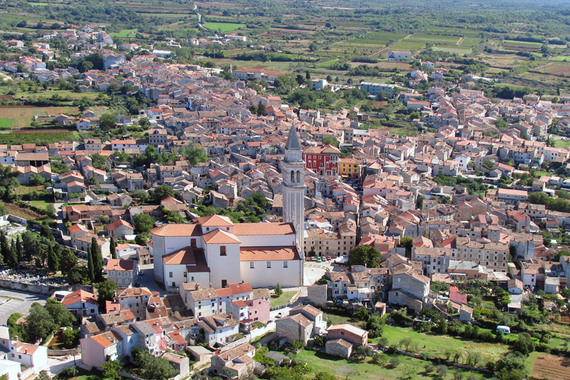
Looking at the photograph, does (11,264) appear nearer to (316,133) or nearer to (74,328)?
(74,328)

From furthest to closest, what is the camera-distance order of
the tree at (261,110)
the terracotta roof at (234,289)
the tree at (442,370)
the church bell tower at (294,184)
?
1. the tree at (261,110)
2. the church bell tower at (294,184)
3. the terracotta roof at (234,289)
4. the tree at (442,370)

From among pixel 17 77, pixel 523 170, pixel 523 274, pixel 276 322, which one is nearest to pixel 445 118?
pixel 523 170

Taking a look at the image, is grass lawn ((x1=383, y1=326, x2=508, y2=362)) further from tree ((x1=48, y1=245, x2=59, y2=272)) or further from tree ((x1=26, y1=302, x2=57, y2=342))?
tree ((x1=48, y1=245, x2=59, y2=272))

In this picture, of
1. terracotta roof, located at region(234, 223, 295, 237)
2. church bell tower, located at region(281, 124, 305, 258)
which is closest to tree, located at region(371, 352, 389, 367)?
church bell tower, located at region(281, 124, 305, 258)

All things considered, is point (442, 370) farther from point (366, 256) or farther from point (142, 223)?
point (142, 223)

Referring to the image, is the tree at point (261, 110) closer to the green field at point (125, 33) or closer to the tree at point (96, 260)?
the tree at point (96, 260)

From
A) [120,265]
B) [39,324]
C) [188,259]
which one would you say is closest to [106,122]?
[120,265]

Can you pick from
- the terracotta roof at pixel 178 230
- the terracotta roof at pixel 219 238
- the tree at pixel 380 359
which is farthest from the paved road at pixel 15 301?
the tree at pixel 380 359
